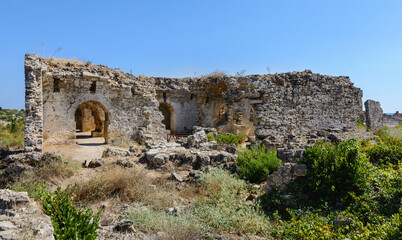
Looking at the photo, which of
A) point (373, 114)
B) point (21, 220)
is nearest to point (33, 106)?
point (21, 220)

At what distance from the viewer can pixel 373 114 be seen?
720 inches

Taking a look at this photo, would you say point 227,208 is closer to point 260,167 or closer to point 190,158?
point 260,167

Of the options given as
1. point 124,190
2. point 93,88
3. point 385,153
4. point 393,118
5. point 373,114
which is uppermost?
point 93,88

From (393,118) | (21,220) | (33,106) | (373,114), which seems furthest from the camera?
(393,118)

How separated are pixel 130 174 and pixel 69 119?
755 centimetres

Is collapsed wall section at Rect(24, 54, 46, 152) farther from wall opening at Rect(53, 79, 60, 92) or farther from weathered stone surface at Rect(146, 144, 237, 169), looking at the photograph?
weathered stone surface at Rect(146, 144, 237, 169)

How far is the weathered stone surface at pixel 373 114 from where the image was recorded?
59.1 ft

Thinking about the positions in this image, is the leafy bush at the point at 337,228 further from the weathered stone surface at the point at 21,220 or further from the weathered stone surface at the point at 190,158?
the weathered stone surface at the point at 190,158

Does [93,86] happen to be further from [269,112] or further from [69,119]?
[269,112]

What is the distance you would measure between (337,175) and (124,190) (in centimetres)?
432

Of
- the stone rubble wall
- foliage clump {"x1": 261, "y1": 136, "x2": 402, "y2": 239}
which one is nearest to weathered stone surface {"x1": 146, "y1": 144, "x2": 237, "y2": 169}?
foliage clump {"x1": 261, "y1": 136, "x2": 402, "y2": 239}

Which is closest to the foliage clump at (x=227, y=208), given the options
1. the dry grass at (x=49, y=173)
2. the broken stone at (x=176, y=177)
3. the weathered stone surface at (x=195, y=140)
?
the broken stone at (x=176, y=177)

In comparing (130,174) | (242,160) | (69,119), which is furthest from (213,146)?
(69,119)

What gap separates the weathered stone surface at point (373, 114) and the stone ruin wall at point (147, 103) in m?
4.27
